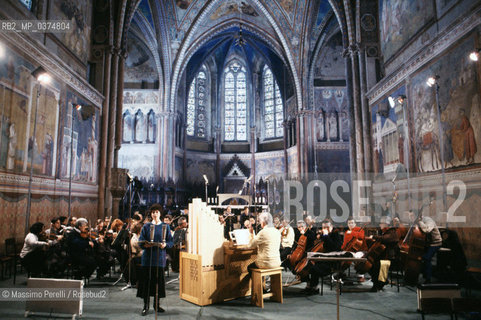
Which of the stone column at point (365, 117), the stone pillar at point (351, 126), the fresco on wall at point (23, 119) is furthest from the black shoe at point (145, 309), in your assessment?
the stone pillar at point (351, 126)

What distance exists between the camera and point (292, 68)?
23.4m

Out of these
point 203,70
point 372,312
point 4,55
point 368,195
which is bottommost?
point 372,312

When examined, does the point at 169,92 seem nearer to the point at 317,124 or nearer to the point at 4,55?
the point at 317,124

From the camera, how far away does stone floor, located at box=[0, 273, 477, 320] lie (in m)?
4.88

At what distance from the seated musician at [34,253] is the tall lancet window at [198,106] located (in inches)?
847

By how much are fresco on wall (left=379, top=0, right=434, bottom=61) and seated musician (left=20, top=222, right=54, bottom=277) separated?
11477 mm

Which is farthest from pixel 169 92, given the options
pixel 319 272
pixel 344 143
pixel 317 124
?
pixel 319 272

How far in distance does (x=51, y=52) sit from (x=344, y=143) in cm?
1797

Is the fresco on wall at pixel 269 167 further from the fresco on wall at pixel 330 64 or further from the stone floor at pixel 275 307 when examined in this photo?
the stone floor at pixel 275 307

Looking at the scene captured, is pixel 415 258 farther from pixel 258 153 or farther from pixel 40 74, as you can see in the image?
pixel 258 153

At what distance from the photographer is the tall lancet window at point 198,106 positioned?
28.0 metres

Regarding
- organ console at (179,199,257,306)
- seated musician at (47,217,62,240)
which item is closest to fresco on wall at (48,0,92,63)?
seated musician at (47,217,62,240)

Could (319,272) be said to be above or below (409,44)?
below

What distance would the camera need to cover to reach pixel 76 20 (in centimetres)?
1270
